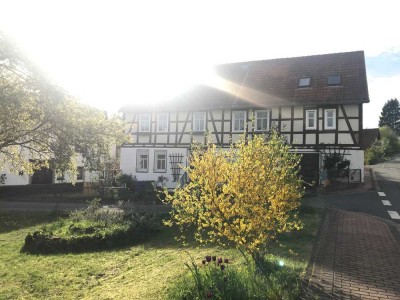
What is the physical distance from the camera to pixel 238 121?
78.7ft

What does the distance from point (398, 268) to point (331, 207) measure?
7334mm

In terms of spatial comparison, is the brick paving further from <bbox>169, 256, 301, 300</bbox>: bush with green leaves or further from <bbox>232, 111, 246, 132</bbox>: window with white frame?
<bbox>232, 111, 246, 132</bbox>: window with white frame

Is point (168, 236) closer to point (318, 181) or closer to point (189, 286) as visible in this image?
point (189, 286)

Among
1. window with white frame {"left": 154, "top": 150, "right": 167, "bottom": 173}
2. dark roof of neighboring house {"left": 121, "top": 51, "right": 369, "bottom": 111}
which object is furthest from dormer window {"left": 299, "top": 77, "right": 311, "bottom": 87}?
window with white frame {"left": 154, "top": 150, "right": 167, "bottom": 173}

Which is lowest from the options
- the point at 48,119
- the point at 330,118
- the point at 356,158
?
the point at 356,158

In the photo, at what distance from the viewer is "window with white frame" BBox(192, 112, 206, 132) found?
2502cm

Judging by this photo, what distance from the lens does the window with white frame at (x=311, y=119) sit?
21.9 m

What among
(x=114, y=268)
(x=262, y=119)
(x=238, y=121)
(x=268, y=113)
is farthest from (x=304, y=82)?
(x=114, y=268)

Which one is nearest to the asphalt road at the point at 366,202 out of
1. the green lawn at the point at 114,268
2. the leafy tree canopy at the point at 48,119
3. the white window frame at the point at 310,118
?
the green lawn at the point at 114,268

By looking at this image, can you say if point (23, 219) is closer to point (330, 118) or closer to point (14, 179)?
point (14, 179)

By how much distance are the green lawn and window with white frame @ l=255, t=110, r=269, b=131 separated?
12.2m

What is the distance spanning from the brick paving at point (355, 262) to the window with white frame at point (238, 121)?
1286cm

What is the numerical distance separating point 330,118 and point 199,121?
8.51m

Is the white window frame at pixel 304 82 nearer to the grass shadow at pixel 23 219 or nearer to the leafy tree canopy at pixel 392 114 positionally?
the grass shadow at pixel 23 219
